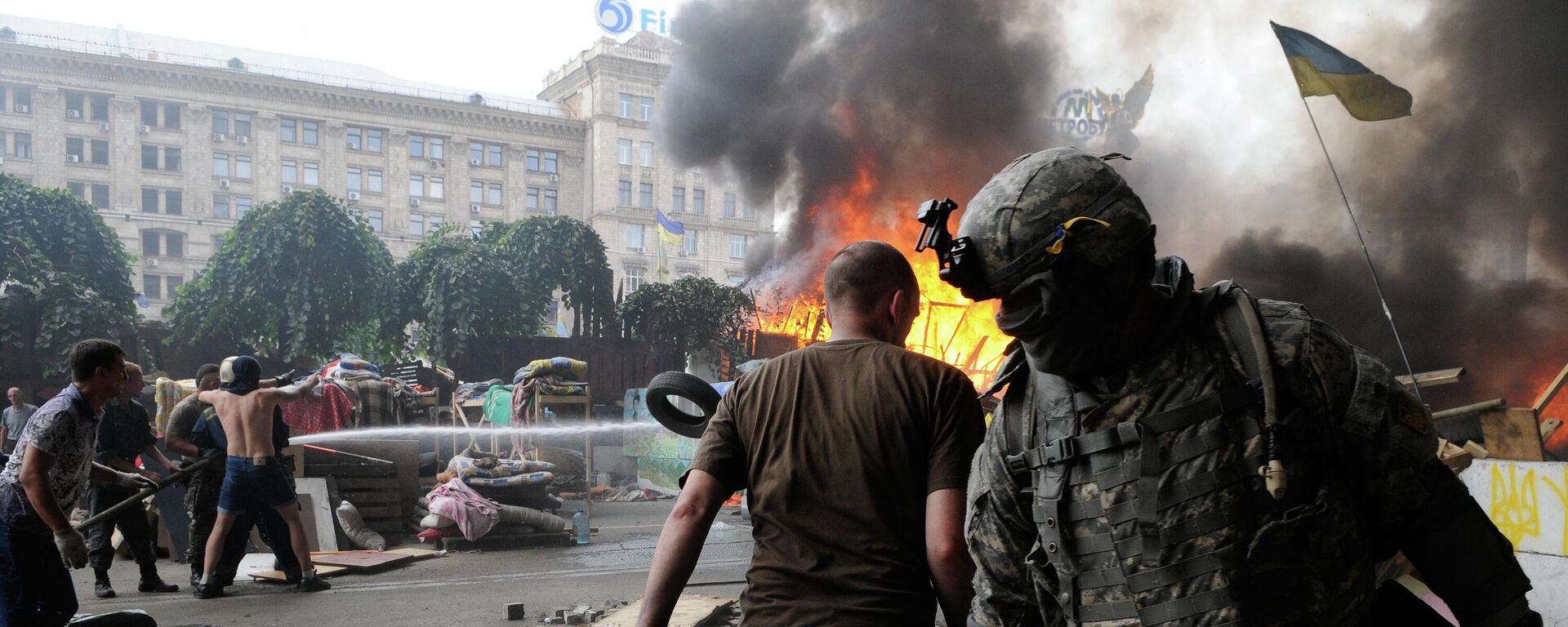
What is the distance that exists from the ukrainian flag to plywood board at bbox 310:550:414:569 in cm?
905

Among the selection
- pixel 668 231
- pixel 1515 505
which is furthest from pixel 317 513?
pixel 668 231

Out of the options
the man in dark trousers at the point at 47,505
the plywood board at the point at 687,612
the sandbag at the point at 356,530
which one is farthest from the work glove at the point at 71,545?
the sandbag at the point at 356,530

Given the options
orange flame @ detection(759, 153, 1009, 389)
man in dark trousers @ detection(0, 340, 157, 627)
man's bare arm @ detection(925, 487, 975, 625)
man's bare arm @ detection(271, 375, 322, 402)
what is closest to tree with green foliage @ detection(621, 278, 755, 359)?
orange flame @ detection(759, 153, 1009, 389)

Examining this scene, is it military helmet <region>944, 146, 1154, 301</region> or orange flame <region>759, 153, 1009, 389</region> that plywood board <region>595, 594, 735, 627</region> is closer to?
military helmet <region>944, 146, 1154, 301</region>

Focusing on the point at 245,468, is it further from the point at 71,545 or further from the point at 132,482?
the point at 71,545

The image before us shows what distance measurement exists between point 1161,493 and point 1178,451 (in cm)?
7

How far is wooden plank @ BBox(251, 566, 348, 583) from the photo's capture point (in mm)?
8242

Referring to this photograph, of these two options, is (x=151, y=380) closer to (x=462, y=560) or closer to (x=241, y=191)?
(x=462, y=560)

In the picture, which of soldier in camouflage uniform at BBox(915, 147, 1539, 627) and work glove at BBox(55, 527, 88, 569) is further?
work glove at BBox(55, 527, 88, 569)

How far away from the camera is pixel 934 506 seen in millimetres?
2406

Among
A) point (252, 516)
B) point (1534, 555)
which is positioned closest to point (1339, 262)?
point (1534, 555)

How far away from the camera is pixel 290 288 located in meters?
29.0

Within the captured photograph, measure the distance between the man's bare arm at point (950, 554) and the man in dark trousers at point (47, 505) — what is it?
3.93m

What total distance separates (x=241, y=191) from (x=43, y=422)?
52.7 m
